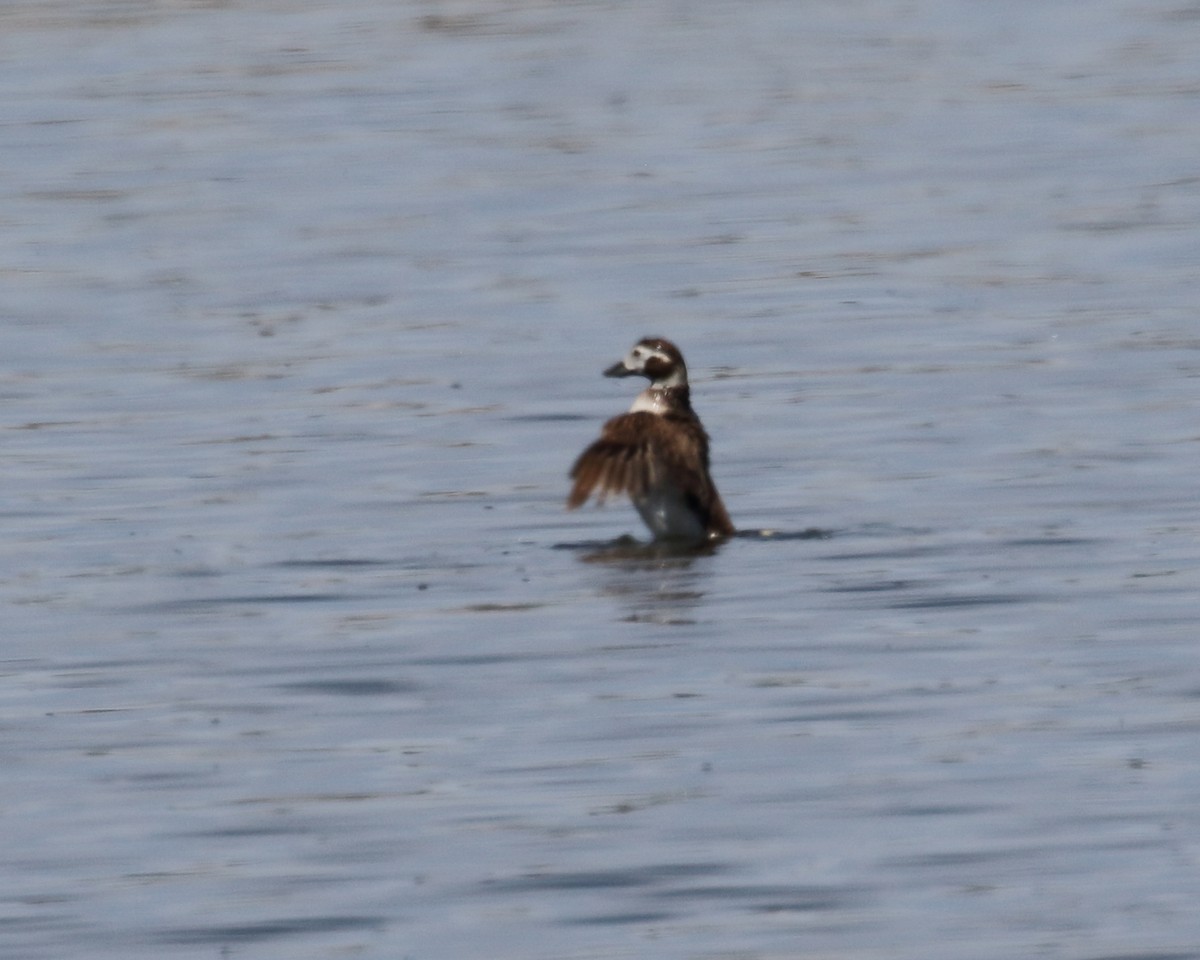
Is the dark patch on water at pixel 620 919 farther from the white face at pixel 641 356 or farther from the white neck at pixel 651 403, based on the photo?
the white face at pixel 641 356

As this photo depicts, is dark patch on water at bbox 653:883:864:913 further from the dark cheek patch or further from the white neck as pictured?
the dark cheek patch

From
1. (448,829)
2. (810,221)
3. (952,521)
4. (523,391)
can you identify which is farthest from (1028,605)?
(810,221)

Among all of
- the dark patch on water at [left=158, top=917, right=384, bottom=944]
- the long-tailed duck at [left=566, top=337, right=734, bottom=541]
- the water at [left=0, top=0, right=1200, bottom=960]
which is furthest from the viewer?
the long-tailed duck at [left=566, top=337, right=734, bottom=541]

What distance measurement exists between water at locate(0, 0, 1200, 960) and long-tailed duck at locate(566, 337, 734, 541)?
0.20 metres

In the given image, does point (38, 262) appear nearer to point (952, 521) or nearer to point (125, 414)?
point (125, 414)

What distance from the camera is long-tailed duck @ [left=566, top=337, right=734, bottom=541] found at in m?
12.4

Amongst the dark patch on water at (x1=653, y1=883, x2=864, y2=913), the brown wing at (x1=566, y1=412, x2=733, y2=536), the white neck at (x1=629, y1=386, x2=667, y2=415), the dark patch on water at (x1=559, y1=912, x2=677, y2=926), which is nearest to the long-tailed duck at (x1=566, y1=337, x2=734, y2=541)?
the brown wing at (x1=566, y1=412, x2=733, y2=536)

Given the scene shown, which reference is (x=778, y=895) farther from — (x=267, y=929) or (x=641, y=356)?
(x=641, y=356)

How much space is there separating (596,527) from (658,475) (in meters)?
0.90

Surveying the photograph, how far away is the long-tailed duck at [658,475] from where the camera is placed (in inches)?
489

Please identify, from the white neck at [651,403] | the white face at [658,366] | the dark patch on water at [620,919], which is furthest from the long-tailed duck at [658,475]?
the dark patch on water at [620,919]

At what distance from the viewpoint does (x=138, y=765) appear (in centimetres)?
888

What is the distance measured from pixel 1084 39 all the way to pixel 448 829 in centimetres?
2369

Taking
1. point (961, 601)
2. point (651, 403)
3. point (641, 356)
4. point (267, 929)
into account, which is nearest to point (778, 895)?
point (267, 929)
